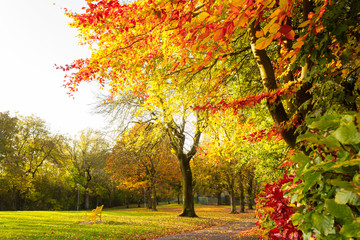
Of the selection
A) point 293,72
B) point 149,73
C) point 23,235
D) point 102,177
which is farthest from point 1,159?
point 293,72

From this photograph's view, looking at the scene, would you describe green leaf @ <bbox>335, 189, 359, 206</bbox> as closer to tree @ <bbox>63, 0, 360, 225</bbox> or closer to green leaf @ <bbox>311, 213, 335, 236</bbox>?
green leaf @ <bbox>311, 213, 335, 236</bbox>

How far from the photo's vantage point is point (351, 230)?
107cm

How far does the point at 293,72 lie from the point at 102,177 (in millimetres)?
38148

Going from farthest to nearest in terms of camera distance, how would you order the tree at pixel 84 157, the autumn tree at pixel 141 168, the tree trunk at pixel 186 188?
the tree at pixel 84 157
the autumn tree at pixel 141 168
the tree trunk at pixel 186 188

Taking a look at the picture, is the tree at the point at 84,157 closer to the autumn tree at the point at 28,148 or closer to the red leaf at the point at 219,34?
the autumn tree at the point at 28,148

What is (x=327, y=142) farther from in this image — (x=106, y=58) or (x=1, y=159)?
(x=1, y=159)

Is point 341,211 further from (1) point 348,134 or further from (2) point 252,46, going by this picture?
(2) point 252,46

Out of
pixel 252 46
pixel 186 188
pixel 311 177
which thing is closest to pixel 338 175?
pixel 311 177

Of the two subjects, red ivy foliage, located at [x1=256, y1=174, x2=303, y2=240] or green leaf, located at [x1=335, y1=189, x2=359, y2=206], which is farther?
red ivy foliage, located at [x1=256, y1=174, x2=303, y2=240]

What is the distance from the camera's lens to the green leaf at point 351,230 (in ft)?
3.47

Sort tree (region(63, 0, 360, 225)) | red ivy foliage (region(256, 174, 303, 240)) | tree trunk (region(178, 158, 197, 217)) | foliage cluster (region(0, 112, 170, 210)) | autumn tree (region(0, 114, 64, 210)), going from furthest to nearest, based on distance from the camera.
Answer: autumn tree (region(0, 114, 64, 210)) → foliage cluster (region(0, 112, 170, 210)) → tree trunk (region(178, 158, 197, 217)) → red ivy foliage (region(256, 174, 303, 240)) → tree (region(63, 0, 360, 225))

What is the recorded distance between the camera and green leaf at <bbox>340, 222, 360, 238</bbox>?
106 cm

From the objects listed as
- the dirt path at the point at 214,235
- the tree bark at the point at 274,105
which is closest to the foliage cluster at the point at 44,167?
the dirt path at the point at 214,235

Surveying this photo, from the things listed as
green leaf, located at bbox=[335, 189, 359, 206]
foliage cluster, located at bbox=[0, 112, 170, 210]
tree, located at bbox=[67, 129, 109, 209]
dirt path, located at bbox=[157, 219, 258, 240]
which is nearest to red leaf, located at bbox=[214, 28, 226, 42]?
green leaf, located at bbox=[335, 189, 359, 206]
